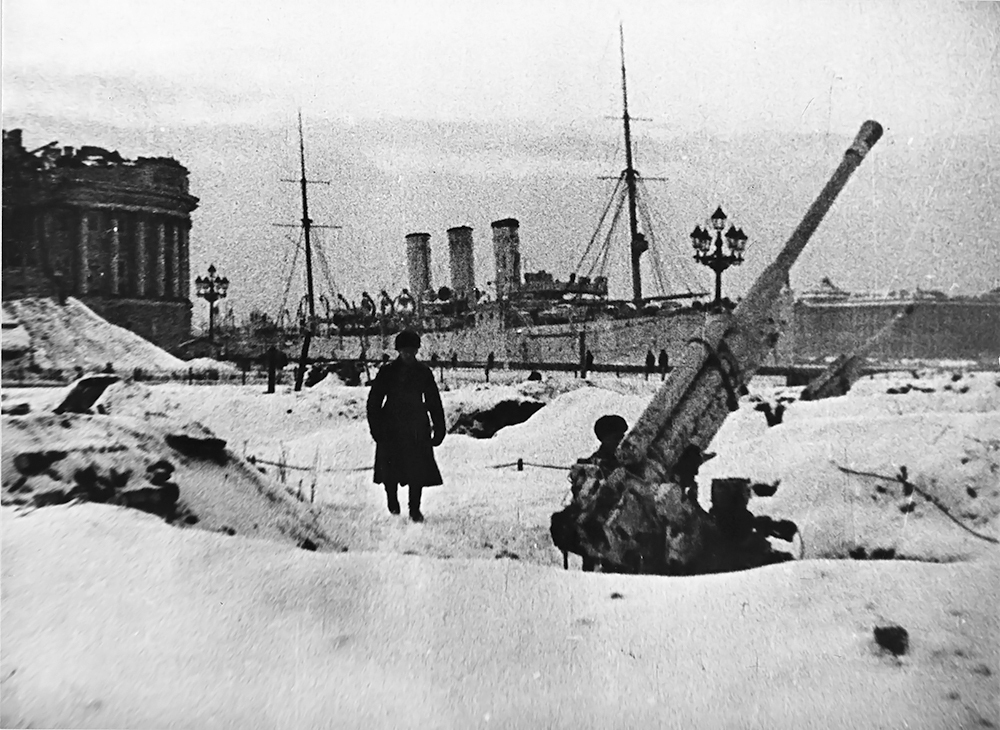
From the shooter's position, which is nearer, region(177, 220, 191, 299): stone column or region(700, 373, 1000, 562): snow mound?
region(700, 373, 1000, 562): snow mound

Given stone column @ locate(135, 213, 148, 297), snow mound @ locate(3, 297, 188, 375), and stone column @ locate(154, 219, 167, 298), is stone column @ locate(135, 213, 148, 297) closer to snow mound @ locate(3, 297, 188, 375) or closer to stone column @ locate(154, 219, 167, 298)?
stone column @ locate(154, 219, 167, 298)

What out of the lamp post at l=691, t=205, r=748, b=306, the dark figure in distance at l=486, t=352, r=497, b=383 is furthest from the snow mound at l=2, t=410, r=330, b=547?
the lamp post at l=691, t=205, r=748, b=306

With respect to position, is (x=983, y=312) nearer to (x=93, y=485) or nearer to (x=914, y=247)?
(x=914, y=247)

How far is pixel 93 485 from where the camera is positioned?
262 cm

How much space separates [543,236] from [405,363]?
676 millimetres

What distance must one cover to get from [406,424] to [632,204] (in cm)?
112

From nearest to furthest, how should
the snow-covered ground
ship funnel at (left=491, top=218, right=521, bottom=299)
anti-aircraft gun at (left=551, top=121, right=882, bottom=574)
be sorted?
the snow-covered ground, anti-aircraft gun at (left=551, top=121, right=882, bottom=574), ship funnel at (left=491, top=218, right=521, bottom=299)

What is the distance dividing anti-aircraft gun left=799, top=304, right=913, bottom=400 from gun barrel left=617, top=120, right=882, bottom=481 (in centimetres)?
21

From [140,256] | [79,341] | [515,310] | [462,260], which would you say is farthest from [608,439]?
[79,341]

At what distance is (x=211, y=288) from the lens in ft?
8.91

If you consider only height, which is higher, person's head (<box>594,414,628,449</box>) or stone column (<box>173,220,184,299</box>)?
stone column (<box>173,220,184,299</box>)

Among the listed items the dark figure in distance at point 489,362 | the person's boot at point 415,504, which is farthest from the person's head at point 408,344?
the person's boot at point 415,504

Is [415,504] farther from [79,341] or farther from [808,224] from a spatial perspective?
[808,224]

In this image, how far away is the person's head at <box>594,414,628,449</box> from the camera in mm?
2678
